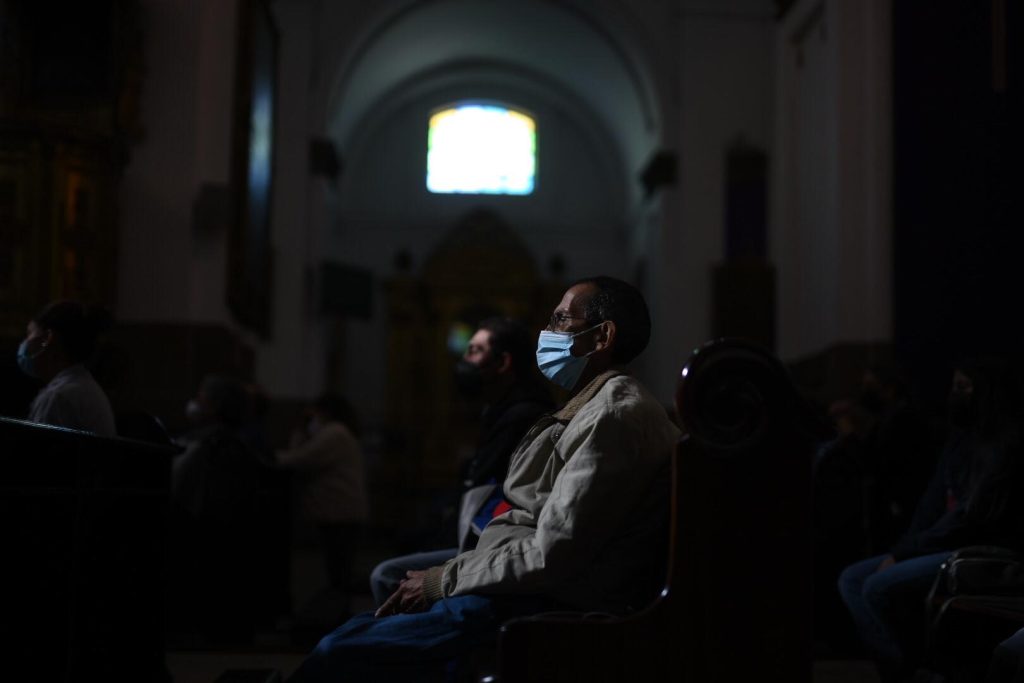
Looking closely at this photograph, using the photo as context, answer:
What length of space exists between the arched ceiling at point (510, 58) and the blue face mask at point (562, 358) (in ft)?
44.9

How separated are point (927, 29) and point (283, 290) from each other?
29.5ft

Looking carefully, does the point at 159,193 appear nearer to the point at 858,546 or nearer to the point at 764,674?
the point at 858,546

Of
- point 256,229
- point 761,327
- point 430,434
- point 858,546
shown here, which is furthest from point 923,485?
point 430,434

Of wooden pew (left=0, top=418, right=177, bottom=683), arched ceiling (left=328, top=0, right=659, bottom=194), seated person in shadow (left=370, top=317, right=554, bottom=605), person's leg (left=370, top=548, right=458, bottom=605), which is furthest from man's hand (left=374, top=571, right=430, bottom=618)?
arched ceiling (left=328, top=0, right=659, bottom=194)

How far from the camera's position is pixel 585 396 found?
3.12 metres

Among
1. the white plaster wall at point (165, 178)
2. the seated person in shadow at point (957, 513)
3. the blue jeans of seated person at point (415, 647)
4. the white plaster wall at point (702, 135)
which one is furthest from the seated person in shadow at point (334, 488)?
the white plaster wall at point (702, 135)

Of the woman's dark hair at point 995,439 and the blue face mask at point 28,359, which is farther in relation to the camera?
the blue face mask at point 28,359

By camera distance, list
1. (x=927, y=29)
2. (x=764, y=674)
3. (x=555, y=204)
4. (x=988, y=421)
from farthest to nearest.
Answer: (x=555, y=204) → (x=927, y=29) → (x=988, y=421) → (x=764, y=674)

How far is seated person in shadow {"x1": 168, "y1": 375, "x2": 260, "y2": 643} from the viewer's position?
716cm

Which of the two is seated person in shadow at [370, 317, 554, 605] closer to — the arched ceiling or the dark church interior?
the dark church interior

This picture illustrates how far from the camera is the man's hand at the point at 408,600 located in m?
3.16

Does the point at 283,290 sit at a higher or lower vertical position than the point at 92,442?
higher

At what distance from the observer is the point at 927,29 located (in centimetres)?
838

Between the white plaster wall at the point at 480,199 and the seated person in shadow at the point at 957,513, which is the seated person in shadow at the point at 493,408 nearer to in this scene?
the seated person in shadow at the point at 957,513
